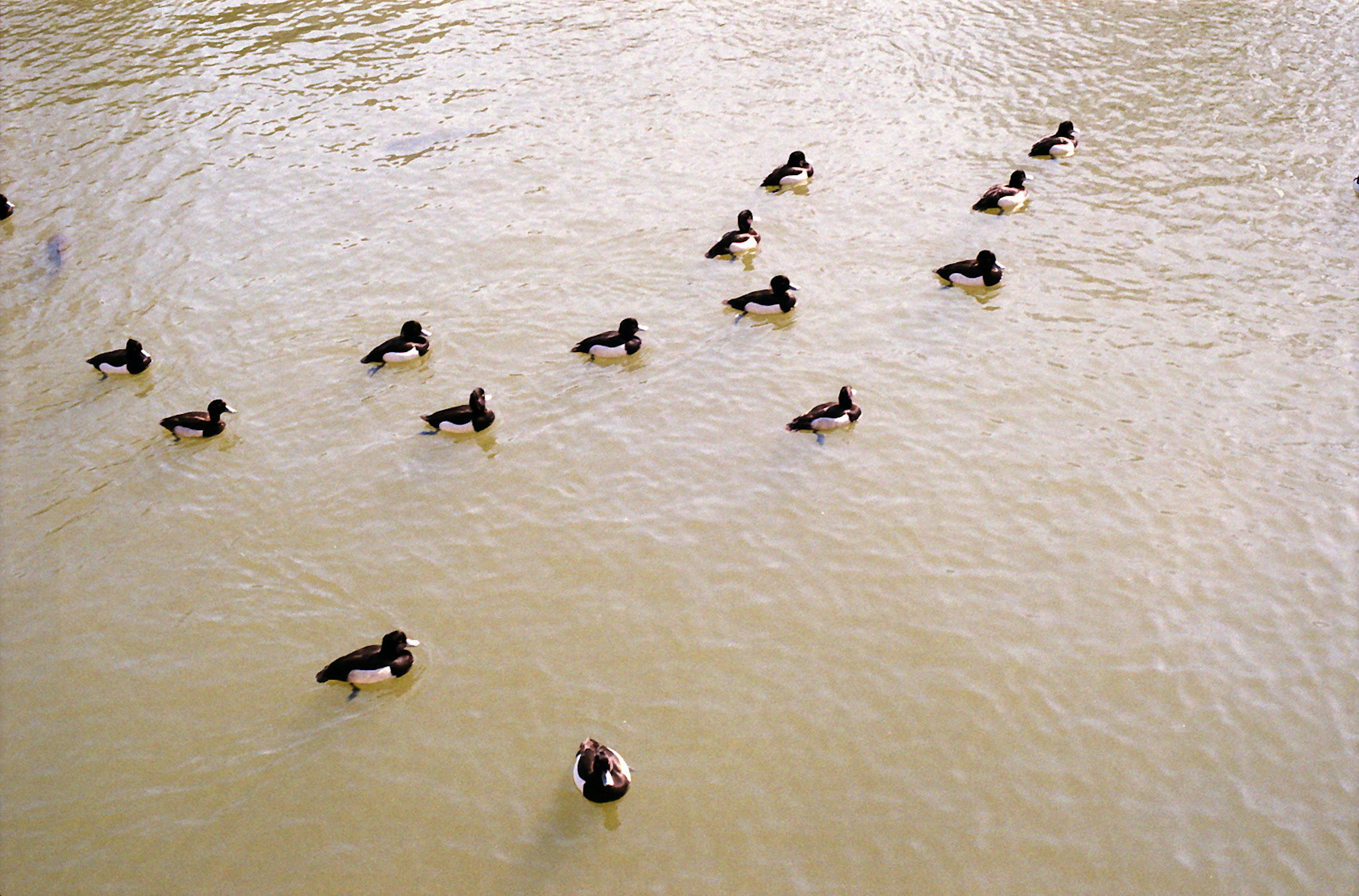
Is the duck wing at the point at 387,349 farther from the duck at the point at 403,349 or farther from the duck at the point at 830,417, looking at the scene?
the duck at the point at 830,417

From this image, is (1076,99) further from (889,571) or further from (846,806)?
(846,806)

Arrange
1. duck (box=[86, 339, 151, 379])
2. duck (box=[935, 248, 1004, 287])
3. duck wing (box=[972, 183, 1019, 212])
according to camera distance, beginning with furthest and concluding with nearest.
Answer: duck wing (box=[972, 183, 1019, 212]), duck (box=[935, 248, 1004, 287]), duck (box=[86, 339, 151, 379])

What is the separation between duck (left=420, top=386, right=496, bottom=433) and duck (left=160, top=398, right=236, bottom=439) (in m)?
2.66

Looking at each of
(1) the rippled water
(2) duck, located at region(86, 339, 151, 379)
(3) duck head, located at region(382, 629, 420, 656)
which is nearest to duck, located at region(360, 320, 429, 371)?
(1) the rippled water

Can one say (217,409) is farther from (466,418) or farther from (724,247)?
(724,247)

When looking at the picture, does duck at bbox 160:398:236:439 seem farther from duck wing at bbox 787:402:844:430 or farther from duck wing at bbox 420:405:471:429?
duck wing at bbox 787:402:844:430

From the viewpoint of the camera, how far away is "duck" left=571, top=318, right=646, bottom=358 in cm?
1483

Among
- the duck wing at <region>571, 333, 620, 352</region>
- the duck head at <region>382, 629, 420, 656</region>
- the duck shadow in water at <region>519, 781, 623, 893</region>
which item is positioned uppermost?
the duck wing at <region>571, 333, 620, 352</region>

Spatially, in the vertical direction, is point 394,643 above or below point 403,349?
below

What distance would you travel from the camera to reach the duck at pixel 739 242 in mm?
16859

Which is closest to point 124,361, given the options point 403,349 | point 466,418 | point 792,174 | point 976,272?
point 403,349

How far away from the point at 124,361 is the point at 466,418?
5.15m

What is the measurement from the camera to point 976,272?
52.5 ft

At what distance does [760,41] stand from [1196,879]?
19.9 metres
